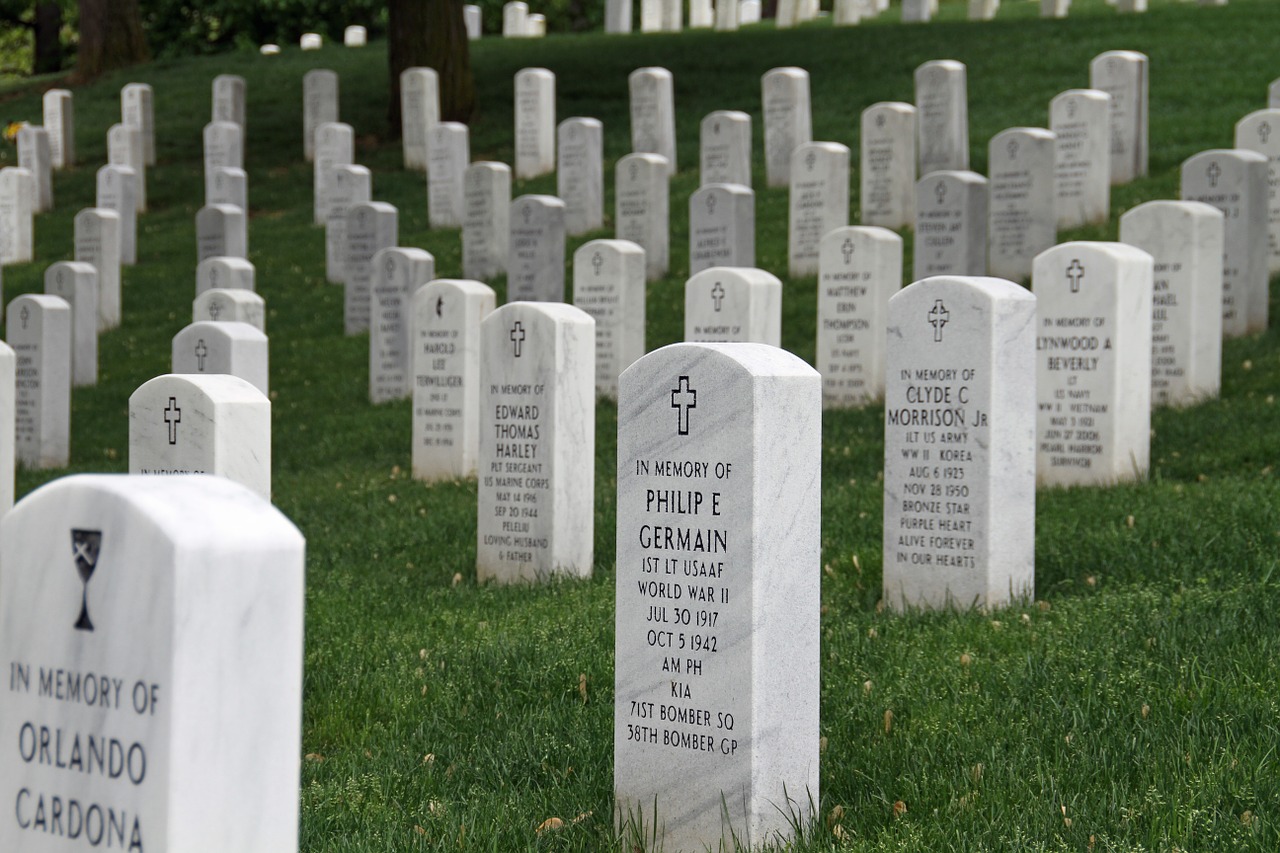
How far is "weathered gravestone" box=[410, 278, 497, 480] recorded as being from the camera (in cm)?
1103

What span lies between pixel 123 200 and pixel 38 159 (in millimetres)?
4207

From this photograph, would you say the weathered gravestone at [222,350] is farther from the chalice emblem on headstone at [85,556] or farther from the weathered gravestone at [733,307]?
the chalice emblem on headstone at [85,556]

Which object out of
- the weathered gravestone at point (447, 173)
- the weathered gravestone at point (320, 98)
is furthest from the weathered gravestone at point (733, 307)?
the weathered gravestone at point (320, 98)

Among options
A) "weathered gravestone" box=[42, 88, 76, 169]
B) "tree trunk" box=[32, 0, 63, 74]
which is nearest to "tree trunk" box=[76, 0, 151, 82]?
"weathered gravestone" box=[42, 88, 76, 169]

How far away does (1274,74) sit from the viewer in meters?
21.7

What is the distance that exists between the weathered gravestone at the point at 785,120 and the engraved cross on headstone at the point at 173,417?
14634 mm

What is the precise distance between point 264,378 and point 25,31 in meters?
42.0

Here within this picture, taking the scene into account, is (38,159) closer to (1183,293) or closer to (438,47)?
(438,47)

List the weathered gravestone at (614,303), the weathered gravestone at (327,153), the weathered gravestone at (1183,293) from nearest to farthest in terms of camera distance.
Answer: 1. the weathered gravestone at (1183,293)
2. the weathered gravestone at (614,303)
3. the weathered gravestone at (327,153)

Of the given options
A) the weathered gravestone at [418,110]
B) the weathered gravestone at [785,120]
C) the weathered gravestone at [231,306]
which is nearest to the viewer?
the weathered gravestone at [231,306]

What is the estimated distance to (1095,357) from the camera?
895cm

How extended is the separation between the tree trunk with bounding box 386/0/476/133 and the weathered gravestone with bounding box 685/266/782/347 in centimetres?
1477

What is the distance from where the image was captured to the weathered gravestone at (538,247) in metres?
15.3

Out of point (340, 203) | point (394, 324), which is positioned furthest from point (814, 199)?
point (340, 203)
